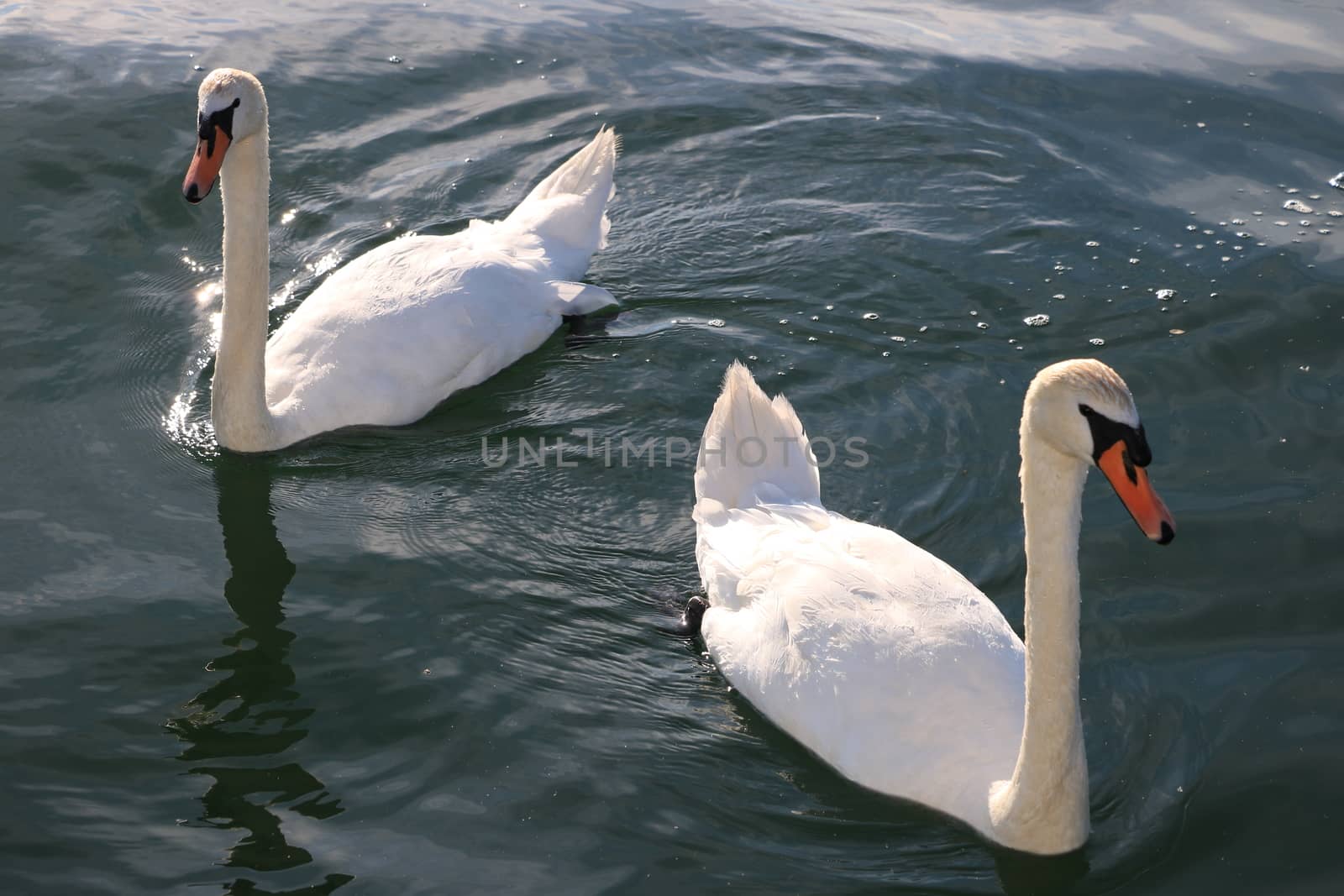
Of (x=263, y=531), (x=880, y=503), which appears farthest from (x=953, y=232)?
(x=263, y=531)

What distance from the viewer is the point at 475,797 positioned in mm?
6199

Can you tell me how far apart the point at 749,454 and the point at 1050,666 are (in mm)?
2551

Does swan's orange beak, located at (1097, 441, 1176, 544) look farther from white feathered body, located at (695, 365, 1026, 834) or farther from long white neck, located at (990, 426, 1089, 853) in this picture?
white feathered body, located at (695, 365, 1026, 834)

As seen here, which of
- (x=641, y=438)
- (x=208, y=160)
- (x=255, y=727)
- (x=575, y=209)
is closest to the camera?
(x=255, y=727)

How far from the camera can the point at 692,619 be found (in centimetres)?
731

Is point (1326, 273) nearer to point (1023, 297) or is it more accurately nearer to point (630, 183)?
point (1023, 297)

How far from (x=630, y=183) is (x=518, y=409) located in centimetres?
360

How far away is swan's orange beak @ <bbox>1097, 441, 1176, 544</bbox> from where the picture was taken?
4969mm

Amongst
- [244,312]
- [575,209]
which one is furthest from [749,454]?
[575,209]

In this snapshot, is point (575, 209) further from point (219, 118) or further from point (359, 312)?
point (219, 118)

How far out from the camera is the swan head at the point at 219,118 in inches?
317

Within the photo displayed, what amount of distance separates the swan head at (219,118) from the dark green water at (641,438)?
5.85ft

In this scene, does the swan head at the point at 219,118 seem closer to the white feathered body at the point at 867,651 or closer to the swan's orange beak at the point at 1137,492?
the white feathered body at the point at 867,651

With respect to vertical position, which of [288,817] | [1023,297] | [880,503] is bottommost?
[288,817]
